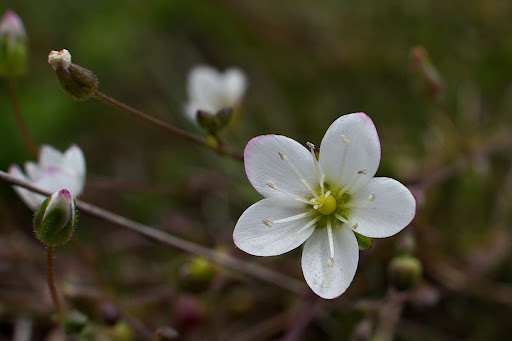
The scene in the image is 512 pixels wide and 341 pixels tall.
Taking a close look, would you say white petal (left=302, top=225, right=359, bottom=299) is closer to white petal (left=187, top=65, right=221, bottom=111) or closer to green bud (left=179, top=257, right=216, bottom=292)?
green bud (left=179, top=257, right=216, bottom=292)

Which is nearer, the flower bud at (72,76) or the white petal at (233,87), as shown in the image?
the flower bud at (72,76)

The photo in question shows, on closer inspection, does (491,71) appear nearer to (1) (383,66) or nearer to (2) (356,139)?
(1) (383,66)

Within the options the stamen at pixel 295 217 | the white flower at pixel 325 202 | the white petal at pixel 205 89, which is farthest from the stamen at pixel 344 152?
the white petal at pixel 205 89

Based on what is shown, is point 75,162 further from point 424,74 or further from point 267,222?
point 424,74

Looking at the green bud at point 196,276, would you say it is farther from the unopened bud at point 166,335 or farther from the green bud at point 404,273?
the green bud at point 404,273

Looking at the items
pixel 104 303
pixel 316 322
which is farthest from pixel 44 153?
pixel 316 322

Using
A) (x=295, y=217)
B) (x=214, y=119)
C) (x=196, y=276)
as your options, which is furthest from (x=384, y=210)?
(x=196, y=276)
